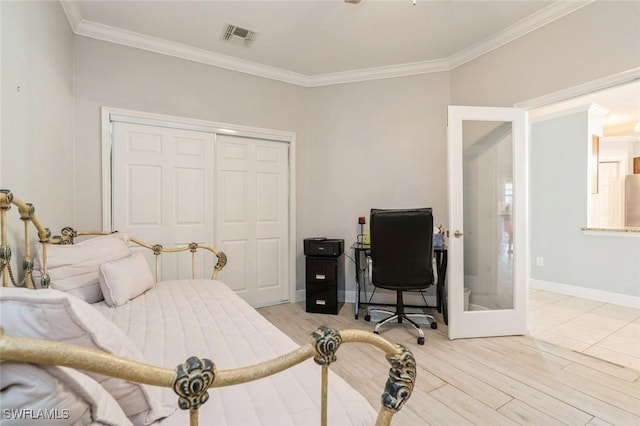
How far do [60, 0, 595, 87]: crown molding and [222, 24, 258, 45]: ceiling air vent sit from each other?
14.9 inches

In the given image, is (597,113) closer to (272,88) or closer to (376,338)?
(272,88)

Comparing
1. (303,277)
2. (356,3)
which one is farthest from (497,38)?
(303,277)

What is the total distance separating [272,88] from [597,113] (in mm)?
4521

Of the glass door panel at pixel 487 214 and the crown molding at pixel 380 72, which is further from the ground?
the crown molding at pixel 380 72

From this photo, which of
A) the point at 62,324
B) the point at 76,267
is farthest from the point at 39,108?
the point at 62,324

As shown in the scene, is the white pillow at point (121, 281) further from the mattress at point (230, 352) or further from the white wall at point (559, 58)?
the white wall at point (559, 58)

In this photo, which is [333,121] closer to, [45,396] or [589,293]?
[45,396]

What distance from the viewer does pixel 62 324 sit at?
60 cm

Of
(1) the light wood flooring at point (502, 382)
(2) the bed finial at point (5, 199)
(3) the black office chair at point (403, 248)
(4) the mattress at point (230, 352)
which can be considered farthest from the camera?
(3) the black office chair at point (403, 248)

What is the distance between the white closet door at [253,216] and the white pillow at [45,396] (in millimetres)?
2768

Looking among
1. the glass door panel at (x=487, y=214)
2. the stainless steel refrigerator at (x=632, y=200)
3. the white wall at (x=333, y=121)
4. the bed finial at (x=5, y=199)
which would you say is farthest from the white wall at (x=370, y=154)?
the stainless steel refrigerator at (x=632, y=200)

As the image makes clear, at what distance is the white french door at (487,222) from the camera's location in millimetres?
2643

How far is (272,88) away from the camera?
3.60m

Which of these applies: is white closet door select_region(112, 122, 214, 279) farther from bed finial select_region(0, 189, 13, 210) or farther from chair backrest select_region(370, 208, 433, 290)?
chair backrest select_region(370, 208, 433, 290)
